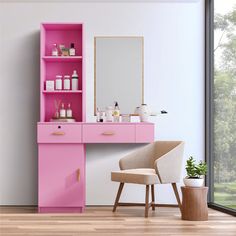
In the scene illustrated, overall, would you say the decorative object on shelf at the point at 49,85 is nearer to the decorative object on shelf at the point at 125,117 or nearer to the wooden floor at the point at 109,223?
the decorative object on shelf at the point at 125,117

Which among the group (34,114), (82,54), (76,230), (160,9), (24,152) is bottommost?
(76,230)

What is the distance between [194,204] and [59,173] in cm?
147

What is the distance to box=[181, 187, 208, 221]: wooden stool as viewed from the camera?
17.3ft

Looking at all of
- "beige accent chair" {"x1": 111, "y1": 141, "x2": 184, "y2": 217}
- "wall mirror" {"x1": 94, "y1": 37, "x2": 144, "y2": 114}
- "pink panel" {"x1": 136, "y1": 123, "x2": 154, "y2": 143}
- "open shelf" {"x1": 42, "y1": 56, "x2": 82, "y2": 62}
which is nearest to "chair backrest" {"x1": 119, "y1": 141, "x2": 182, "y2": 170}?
"beige accent chair" {"x1": 111, "y1": 141, "x2": 184, "y2": 217}

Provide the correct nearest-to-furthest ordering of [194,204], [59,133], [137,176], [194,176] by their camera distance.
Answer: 1. [194,204]
2. [194,176]
3. [137,176]
4. [59,133]

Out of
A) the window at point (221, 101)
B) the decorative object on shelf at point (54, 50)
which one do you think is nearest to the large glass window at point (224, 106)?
the window at point (221, 101)

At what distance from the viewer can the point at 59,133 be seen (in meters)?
5.93

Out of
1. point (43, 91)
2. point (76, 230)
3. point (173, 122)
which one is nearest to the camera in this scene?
point (76, 230)

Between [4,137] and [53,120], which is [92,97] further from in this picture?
[4,137]

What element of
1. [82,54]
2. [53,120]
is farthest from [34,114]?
[82,54]

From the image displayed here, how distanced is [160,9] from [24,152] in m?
2.19

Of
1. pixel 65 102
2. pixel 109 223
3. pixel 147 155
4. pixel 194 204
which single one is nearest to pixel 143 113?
pixel 147 155

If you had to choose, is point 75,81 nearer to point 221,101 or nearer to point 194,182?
point 221,101

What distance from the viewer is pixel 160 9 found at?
6605 millimetres
